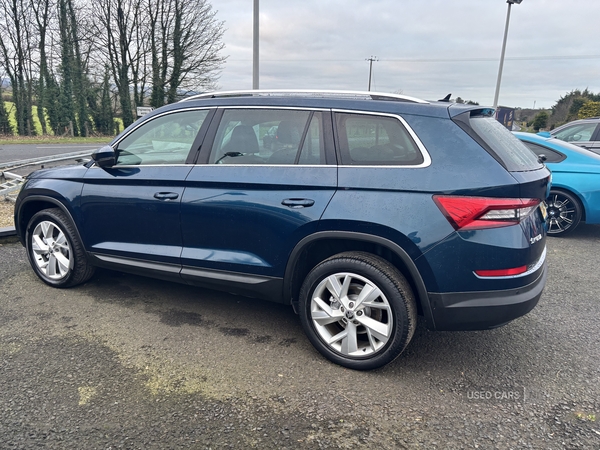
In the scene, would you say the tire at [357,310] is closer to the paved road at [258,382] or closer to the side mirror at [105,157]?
the paved road at [258,382]

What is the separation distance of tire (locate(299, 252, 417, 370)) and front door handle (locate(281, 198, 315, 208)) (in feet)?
1.27

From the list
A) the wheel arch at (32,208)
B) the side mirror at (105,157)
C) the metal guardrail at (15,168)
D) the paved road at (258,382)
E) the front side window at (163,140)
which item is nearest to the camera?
the paved road at (258,382)

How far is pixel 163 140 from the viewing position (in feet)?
12.1

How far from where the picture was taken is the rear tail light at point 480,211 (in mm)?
2502

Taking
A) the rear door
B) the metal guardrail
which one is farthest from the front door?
the metal guardrail

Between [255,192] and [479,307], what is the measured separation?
1.60m

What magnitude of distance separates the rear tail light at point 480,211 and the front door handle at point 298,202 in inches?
31.9

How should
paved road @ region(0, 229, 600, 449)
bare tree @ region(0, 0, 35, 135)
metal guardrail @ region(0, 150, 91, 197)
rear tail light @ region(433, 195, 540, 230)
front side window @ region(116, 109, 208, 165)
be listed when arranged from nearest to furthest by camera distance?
paved road @ region(0, 229, 600, 449) < rear tail light @ region(433, 195, 540, 230) < front side window @ region(116, 109, 208, 165) < metal guardrail @ region(0, 150, 91, 197) < bare tree @ region(0, 0, 35, 135)

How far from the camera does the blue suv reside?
257 centimetres

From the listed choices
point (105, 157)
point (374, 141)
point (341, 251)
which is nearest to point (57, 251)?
point (105, 157)

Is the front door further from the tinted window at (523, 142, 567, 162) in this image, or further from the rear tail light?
the tinted window at (523, 142, 567, 162)

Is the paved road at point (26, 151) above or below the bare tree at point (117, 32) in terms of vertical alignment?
below

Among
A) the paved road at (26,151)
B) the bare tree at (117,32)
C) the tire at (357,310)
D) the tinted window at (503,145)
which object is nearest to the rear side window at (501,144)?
the tinted window at (503,145)

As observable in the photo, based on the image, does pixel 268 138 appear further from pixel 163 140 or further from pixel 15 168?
pixel 15 168
